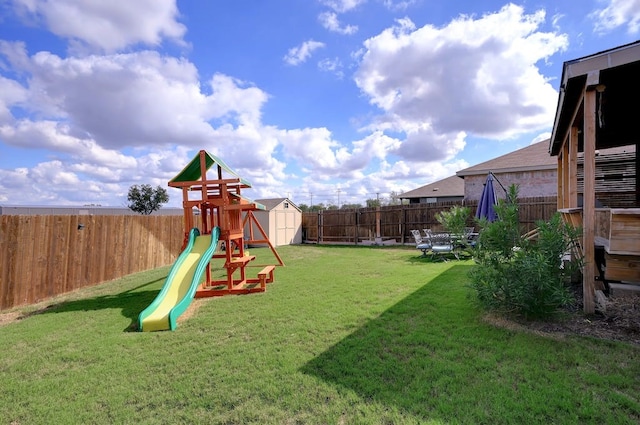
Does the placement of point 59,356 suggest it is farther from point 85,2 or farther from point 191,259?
point 85,2

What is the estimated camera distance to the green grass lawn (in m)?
2.36

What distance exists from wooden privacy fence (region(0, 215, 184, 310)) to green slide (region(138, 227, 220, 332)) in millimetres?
3184

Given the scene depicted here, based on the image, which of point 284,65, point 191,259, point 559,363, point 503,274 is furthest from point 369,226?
point 559,363

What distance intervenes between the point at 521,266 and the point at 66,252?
9595 millimetres

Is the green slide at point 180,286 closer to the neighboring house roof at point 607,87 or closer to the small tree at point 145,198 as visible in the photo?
the neighboring house roof at point 607,87

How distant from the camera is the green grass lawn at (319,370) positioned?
2355 mm

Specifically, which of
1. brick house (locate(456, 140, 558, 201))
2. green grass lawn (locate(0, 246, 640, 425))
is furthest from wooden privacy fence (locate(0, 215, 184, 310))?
brick house (locate(456, 140, 558, 201))

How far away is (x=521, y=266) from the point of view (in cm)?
380

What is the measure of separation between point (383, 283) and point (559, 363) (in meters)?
3.89

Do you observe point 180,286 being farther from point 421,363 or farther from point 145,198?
point 145,198

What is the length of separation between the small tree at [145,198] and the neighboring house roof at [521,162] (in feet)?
99.1

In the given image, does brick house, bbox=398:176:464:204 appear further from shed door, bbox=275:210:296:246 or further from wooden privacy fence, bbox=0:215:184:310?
wooden privacy fence, bbox=0:215:184:310

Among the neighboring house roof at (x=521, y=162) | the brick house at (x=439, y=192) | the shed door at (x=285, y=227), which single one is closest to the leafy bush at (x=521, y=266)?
the neighboring house roof at (x=521, y=162)

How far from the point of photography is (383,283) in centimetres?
665
